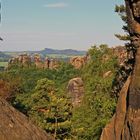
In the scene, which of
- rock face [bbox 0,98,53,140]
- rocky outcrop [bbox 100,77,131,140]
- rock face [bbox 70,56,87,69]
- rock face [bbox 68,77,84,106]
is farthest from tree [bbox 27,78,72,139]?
rock face [bbox 70,56,87,69]

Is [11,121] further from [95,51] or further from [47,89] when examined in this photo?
[95,51]

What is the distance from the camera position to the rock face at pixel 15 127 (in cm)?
820

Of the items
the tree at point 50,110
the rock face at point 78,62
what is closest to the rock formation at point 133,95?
the tree at point 50,110

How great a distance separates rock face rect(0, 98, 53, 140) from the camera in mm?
8203

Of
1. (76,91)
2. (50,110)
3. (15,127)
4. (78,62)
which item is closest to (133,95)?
(15,127)

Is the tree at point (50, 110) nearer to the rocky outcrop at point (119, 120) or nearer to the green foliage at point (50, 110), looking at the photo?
the green foliage at point (50, 110)

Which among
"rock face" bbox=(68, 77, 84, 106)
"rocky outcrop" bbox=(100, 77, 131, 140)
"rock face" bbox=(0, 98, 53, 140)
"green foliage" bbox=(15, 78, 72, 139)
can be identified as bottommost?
"rock face" bbox=(68, 77, 84, 106)

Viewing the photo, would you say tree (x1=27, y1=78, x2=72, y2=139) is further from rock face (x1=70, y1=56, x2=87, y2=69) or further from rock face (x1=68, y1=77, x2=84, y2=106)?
rock face (x1=70, y1=56, x2=87, y2=69)

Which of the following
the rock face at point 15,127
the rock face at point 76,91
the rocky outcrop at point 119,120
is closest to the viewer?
the rock face at point 15,127

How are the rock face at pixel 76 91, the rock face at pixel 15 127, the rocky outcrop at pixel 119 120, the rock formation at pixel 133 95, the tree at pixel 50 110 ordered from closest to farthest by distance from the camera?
1. the rock face at pixel 15 127
2. the rock formation at pixel 133 95
3. the rocky outcrop at pixel 119 120
4. the tree at pixel 50 110
5. the rock face at pixel 76 91

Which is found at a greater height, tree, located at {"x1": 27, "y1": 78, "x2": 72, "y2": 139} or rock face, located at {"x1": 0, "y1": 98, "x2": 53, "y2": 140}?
rock face, located at {"x1": 0, "y1": 98, "x2": 53, "y2": 140}

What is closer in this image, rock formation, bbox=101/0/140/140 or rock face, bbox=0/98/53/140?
rock face, bbox=0/98/53/140

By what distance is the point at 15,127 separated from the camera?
8.42 m

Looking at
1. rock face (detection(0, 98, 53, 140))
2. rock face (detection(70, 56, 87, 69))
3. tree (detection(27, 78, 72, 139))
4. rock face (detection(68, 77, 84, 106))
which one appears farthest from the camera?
rock face (detection(70, 56, 87, 69))
